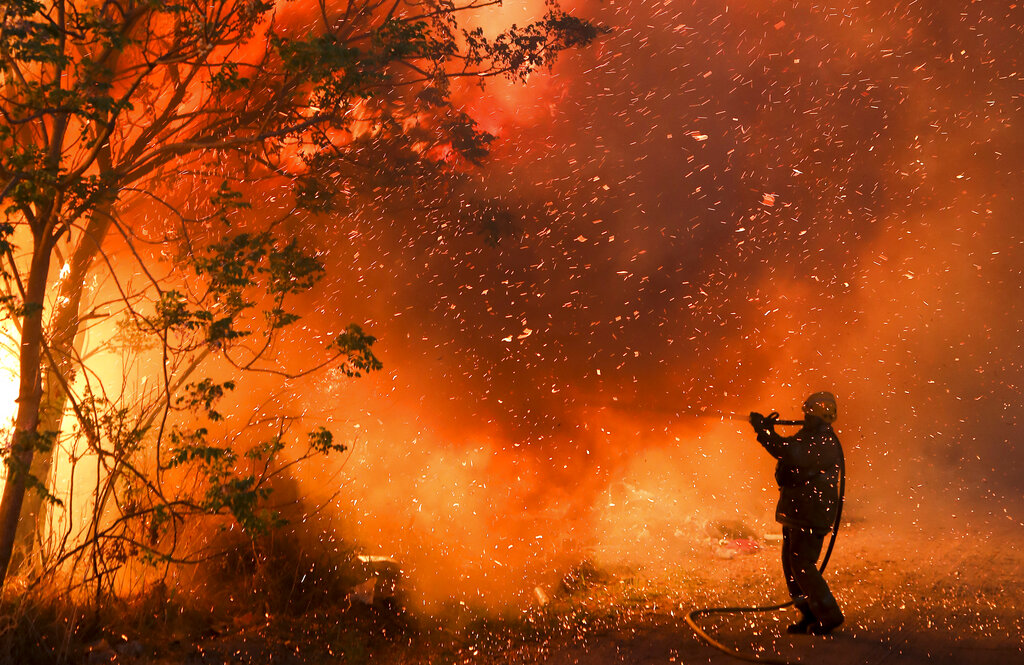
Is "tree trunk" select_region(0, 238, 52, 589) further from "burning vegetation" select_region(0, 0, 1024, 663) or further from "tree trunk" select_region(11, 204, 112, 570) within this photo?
"tree trunk" select_region(11, 204, 112, 570)

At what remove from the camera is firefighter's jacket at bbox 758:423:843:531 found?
6.04 metres

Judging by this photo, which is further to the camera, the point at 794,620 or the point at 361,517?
the point at 361,517

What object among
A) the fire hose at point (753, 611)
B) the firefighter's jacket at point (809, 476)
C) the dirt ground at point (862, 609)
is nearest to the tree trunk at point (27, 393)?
the dirt ground at point (862, 609)

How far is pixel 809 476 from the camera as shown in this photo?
242 inches

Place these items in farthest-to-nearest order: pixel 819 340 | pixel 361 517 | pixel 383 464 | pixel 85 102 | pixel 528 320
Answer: pixel 819 340, pixel 528 320, pixel 383 464, pixel 361 517, pixel 85 102

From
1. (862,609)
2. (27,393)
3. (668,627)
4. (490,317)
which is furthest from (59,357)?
(490,317)

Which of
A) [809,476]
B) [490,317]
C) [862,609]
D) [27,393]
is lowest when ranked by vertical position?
[862,609]

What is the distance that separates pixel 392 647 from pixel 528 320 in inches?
288

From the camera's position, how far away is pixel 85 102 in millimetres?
4617

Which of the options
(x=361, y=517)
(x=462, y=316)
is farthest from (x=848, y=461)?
(x=361, y=517)

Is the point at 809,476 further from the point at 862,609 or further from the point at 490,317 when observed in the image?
the point at 490,317

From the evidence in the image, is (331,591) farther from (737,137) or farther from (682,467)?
(737,137)

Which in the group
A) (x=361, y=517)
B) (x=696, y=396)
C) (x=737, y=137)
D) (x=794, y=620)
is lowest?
(x=794, y=620)

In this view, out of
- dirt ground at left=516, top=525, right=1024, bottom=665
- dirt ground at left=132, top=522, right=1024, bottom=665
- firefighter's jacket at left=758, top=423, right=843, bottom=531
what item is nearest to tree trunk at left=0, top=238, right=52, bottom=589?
dirt ground at left=132, top=522, right=1024, bottom=665
